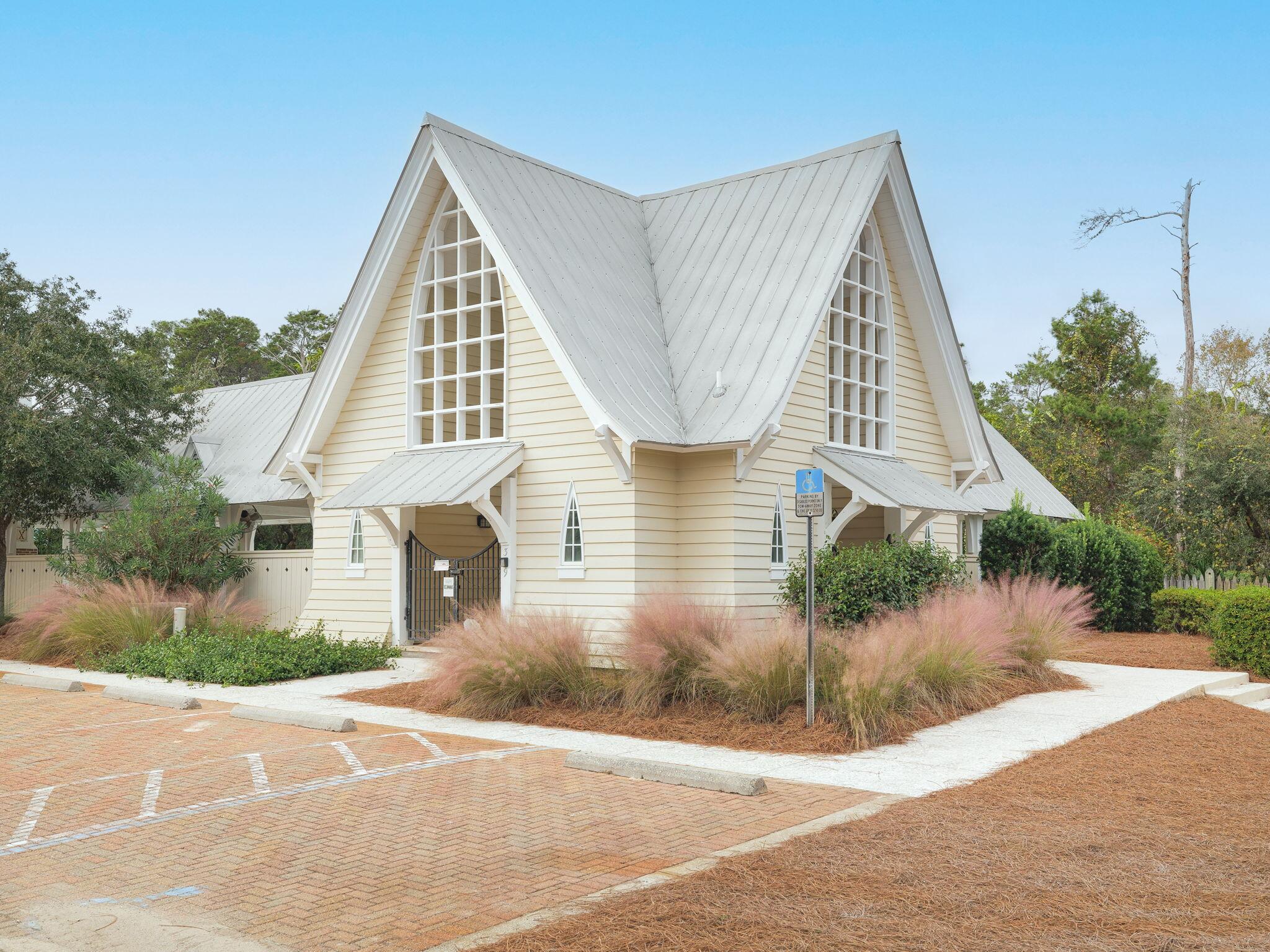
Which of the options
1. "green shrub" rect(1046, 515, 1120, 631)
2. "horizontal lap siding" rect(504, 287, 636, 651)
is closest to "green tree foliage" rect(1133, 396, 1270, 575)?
"green shrub" rect(1046, 515, 1120, 631)

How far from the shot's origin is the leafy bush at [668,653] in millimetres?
12047

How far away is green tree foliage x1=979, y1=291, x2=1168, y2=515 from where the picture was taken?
4241 cm

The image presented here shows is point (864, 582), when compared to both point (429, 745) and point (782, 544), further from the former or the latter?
point (429, 745)

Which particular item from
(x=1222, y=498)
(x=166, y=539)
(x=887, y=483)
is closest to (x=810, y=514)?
(x=887, y=483)

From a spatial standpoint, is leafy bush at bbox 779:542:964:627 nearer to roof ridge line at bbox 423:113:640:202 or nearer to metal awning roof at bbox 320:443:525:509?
metal awning roof at bbox 320:443:525:509

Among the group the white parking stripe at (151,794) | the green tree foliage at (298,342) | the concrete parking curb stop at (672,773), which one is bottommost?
the white parking stripe at (151,794)

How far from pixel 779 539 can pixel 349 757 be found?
7.87m

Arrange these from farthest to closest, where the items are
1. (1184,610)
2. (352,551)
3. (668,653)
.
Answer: (1184,610), (352,551), (668,653)

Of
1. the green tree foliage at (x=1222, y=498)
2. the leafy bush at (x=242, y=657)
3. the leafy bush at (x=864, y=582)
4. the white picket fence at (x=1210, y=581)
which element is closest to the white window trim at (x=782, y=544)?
the leafy bush at (x=864, y=582)

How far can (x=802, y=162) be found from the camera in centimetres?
1903

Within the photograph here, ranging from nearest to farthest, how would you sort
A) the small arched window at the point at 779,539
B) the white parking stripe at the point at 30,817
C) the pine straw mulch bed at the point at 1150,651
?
the white parking stripe at the point at 30,817 → the small arched window at the point at 779,539 → the pine straw mulch bed at the point at 1150,651

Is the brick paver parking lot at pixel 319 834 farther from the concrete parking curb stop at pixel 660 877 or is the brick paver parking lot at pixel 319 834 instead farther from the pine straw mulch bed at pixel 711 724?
the pine straw mulch bed at pixel 711 724

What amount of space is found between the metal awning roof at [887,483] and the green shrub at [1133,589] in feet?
25.4

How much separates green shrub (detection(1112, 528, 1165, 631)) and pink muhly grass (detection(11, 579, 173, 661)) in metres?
19.4
